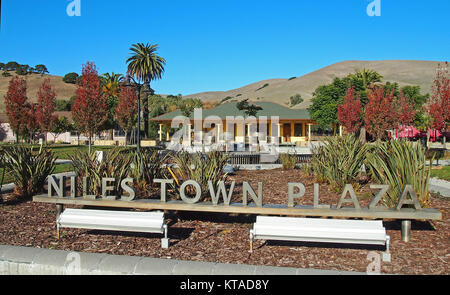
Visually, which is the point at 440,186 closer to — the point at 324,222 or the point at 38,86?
the point at 324,222

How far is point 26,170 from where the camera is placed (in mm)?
7582

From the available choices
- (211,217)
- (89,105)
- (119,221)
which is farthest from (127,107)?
(119,221)

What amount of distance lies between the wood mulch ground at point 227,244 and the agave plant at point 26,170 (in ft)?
4.01

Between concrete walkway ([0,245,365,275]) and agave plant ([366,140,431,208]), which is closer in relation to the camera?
concrete walkway ([0,245,365,275])

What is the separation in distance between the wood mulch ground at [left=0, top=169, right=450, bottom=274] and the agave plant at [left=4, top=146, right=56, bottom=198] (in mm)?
1223

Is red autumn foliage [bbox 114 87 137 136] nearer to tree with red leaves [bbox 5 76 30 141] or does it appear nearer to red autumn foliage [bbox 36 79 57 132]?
red autumn foliage [bbox 36 79 57 132]

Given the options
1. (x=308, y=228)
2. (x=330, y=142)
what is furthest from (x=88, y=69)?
(x=308, y=228)

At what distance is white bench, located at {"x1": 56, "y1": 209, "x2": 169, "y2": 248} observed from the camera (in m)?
4.50

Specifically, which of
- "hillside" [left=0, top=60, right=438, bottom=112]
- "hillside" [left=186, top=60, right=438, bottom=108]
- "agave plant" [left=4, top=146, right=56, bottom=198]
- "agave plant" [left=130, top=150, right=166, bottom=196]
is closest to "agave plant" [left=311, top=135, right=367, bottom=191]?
"agave plant" [left=130, top=150, right=166, bottom=196]

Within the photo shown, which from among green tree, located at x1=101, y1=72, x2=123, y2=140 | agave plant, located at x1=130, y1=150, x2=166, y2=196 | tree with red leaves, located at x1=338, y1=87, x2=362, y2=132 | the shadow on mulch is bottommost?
the shadow on mulch

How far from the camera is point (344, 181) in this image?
769cm

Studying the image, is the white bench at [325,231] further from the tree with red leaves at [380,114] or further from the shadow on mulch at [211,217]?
the tree with red leaves at [380,114]
